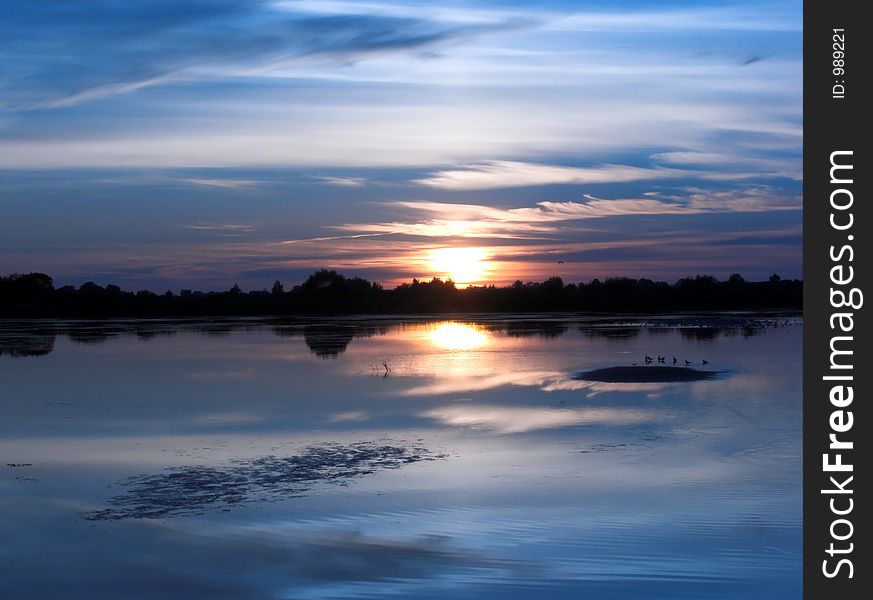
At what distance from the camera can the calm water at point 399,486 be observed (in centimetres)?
890

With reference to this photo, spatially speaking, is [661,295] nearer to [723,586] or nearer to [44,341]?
[44,341]

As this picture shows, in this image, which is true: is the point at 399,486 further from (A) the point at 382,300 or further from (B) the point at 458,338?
(A) the point at 382,300

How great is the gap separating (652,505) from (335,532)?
3.75 metres

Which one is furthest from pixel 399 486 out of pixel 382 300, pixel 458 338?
pixel 382 300

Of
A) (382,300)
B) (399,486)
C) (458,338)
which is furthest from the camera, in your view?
(382,300)

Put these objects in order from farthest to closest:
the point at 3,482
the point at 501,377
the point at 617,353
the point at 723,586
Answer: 1. the point at 617,353
2. the point at 501,377
3. the point at 3,482
4. the point at 723,586

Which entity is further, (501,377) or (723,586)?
(501,377)

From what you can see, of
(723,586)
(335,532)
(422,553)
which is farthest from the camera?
(335,532)

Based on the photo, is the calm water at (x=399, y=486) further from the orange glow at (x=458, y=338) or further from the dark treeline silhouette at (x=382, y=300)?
the dark treeline silhouette at (x=382, y=300)

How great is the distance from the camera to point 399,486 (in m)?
12.3

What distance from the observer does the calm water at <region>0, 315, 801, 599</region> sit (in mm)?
8898

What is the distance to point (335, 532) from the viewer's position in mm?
10250

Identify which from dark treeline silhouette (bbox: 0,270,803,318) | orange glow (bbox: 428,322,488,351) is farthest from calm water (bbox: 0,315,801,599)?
dark treeline silhouette (bbox: 0,270,803,318)

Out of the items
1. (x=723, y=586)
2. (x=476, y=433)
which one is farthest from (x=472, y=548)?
(x=476, y=433)
